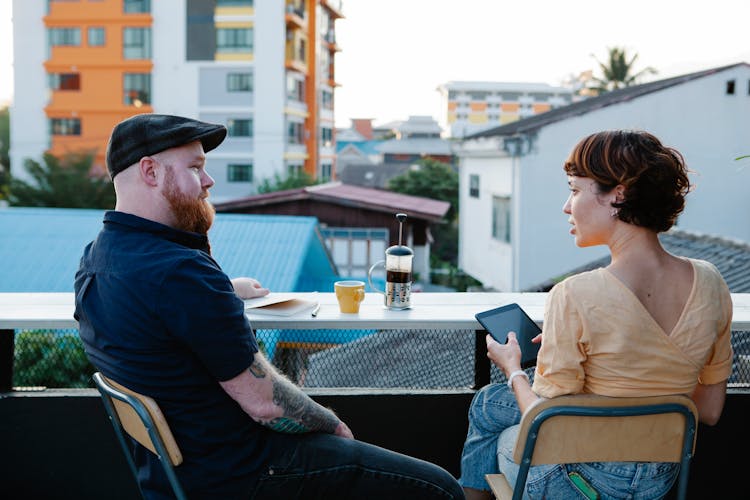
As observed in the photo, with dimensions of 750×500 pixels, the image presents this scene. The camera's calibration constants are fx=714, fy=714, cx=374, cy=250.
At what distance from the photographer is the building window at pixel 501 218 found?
52.9 ft

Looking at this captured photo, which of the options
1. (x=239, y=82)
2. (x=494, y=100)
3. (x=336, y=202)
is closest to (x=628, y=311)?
(x=336, y=202)

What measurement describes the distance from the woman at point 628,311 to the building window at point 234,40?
3194cm

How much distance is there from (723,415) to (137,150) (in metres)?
2.17

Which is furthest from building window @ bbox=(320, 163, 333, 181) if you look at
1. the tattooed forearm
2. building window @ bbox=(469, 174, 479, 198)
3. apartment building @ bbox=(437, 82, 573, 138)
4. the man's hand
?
the tattooed forearm

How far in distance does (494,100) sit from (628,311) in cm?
7184

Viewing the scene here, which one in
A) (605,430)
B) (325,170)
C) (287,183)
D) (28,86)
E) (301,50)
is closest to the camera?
(605,430)

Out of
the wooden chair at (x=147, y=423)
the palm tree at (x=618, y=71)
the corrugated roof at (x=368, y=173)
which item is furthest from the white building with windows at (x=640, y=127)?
the corrugated roof at (x=368, y=173)

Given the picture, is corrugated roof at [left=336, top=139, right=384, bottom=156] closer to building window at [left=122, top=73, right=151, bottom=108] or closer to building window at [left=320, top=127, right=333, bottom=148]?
building window at [left=320, top=127, right=333, bottom=148]

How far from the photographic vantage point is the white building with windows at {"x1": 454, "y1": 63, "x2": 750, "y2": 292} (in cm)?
1486

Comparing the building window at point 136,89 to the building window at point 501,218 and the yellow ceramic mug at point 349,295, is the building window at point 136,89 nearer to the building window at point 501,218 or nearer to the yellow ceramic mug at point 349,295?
the building window at point 501,218

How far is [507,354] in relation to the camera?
6.02 feet

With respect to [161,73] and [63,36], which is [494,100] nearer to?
[161,73]

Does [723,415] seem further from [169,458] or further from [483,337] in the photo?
[169,458]

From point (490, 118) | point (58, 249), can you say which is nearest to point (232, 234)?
point (58, 249)
